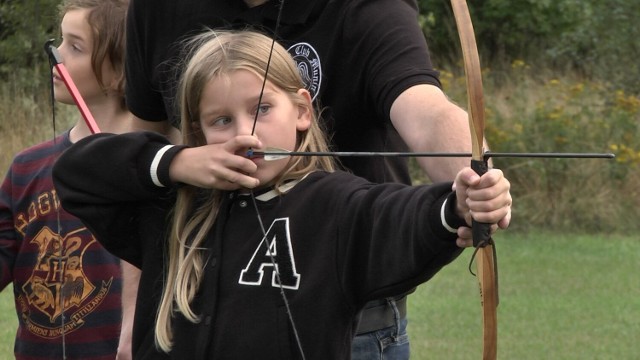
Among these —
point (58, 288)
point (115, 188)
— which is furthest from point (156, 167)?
point (58, 288)

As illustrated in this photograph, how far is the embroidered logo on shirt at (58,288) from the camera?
141 inches

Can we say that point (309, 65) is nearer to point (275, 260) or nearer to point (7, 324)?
point (275, 260)

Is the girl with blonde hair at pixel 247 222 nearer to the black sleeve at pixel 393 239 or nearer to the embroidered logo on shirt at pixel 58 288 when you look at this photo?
the black sleeve at pixel 393 239

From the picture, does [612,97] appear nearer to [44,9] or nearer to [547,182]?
[547,182]

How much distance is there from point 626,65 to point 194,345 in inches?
411

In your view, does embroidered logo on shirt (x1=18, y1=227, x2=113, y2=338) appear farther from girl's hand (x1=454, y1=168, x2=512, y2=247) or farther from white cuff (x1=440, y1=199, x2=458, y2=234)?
girl's hand (x1=454, y1=168, x2=512, y2=247)

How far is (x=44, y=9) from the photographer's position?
1162cm

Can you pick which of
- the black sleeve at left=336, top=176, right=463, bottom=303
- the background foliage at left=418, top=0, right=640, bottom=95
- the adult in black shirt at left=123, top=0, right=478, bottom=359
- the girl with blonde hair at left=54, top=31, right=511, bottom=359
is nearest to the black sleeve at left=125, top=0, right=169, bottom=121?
the adult in black shirt at left=123, top=0, right=478, bottom=359

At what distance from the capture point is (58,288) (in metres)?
3.58

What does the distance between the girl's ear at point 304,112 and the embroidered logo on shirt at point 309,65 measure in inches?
4.0

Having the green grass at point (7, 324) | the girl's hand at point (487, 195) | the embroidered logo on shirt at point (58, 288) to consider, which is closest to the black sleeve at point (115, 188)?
the girl's hand at point (487, 195)

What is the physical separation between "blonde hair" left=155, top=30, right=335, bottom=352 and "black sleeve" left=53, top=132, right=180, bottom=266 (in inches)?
2.8

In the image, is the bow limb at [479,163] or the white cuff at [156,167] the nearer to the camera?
the bow limb at [479,163]

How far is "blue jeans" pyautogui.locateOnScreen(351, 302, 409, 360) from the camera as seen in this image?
2.67 meters
